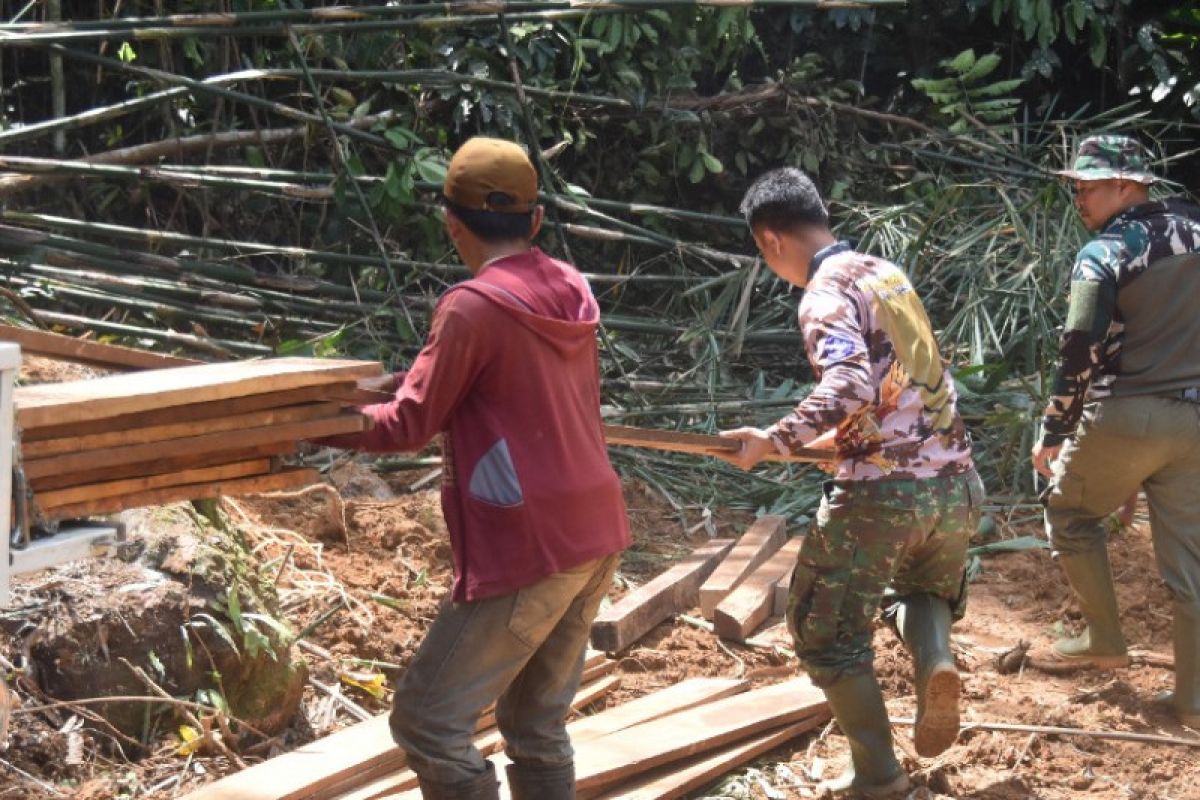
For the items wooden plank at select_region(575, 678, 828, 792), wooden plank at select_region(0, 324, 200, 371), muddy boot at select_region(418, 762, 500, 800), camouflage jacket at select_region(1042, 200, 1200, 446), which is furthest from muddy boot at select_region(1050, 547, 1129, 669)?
wooden plank at select_region(0, 324, 200, 371)

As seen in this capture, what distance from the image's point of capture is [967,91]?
10.3 meters

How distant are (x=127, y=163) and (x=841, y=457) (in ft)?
18.7

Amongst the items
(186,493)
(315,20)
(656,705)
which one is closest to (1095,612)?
(656,705)

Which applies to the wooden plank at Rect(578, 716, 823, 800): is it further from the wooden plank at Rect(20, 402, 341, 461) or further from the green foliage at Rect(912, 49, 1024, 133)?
the green foliage at Rect(912, 49, 1024, 133)

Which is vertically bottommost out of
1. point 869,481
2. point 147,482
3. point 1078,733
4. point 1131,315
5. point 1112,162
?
point 1078,733

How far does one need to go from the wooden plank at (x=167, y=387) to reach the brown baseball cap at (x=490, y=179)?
46 cm

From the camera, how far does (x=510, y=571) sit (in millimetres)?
3443

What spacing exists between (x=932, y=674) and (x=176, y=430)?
2370 mm

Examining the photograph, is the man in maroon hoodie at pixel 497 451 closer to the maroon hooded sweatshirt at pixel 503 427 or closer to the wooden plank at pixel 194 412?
the maroon hooded sweatshirt at pixel 503 427

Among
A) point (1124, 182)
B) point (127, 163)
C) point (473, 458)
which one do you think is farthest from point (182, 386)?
point (127, 163)

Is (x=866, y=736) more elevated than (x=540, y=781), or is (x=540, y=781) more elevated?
(x=540, y=781)

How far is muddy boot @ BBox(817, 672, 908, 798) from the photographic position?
4.55 metres

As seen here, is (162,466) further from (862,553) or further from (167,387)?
(862,553)

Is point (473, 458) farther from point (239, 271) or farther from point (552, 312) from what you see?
point (239, 271)
